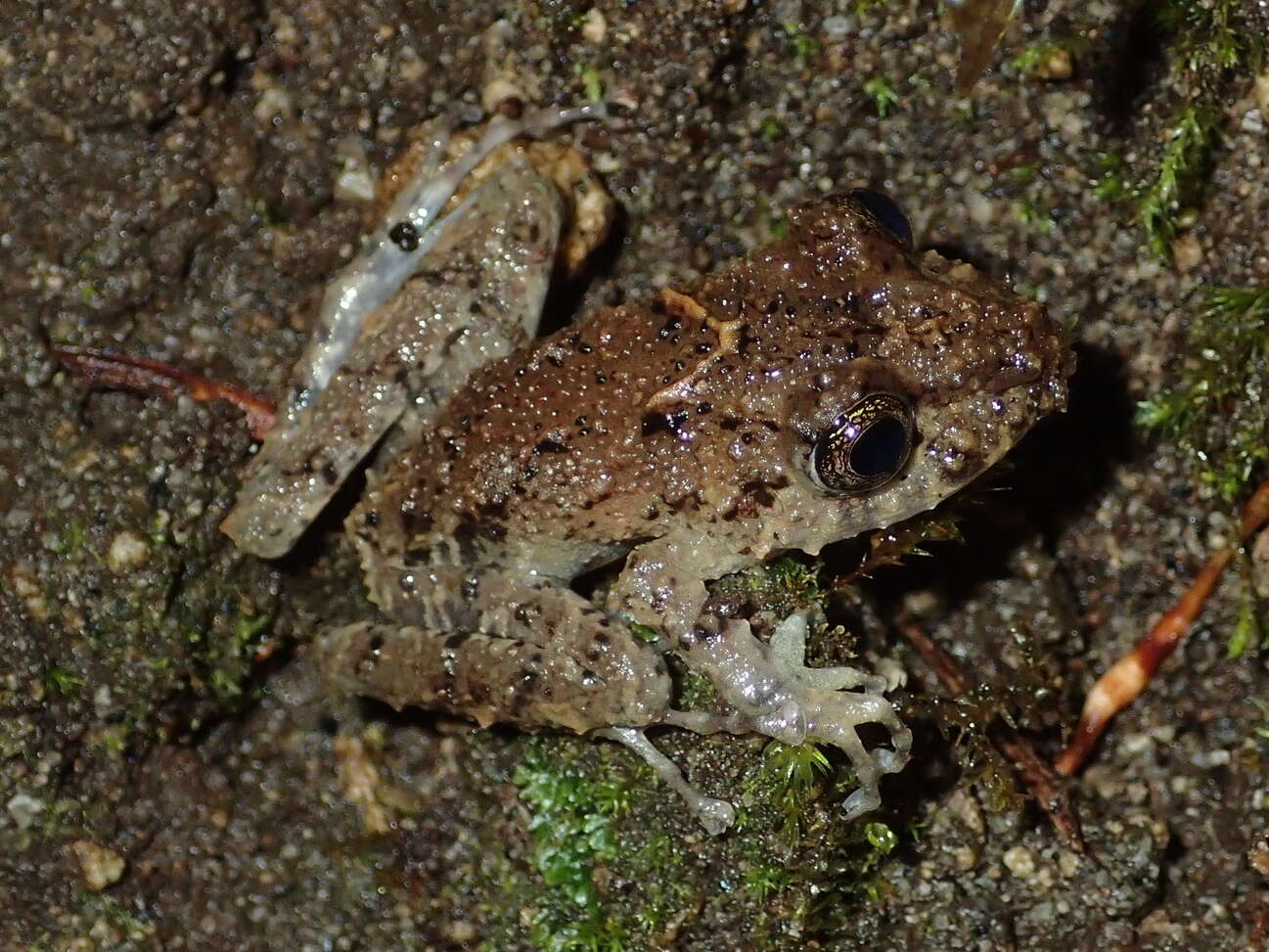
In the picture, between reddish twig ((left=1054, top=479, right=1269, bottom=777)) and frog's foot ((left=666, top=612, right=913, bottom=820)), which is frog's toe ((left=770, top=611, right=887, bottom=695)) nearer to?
frog's foot ((left=666, top=612, right=913, bottom=820))

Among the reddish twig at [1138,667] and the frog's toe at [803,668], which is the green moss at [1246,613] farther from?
the frog's toe at [803,668]

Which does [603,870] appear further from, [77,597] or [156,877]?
[77,597]

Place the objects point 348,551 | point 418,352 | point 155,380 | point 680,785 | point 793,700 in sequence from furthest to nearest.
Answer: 1. point 348,551
2. point 155,380
3. point 418,352
4. point 680,785
5. point 793,700

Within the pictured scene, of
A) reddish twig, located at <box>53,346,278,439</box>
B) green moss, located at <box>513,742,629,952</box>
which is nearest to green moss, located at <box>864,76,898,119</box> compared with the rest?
reddish twig, located at <box>53,346,278,439</box>

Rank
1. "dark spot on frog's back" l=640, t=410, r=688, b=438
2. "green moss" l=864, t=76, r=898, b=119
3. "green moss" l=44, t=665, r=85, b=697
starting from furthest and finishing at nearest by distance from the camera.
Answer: "green moss" l=864, t=76, r=898, b=119 → "green moss" l=44, t=665, r=85, b=697 → "dark spot on frog's back" l=640, t=410, r=688, b=438

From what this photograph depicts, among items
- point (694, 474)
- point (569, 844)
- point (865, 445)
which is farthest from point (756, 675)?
point (569, 844)

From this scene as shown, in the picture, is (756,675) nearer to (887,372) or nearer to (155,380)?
(887,372)
